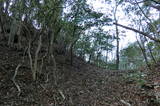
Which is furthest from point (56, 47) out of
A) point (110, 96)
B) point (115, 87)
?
point (110, 96)

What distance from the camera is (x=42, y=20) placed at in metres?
8.74

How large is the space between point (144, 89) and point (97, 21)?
570cm

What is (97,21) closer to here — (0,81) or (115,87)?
(115,87)

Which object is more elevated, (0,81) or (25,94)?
(0,81)

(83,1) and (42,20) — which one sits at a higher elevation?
(83,1)

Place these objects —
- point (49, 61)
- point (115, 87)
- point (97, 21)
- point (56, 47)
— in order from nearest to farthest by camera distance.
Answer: point (115, 87) → point (49, 61) → point (97, 21) → point (56, 47)

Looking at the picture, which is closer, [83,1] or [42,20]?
[42,20]

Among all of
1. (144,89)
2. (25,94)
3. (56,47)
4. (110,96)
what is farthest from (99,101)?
(56,47)

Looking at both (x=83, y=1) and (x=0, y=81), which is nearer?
(x=0, y=81)

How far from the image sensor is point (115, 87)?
10.0 metres

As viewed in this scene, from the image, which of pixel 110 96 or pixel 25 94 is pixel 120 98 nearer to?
pixel 110 96

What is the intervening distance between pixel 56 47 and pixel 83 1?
704cm

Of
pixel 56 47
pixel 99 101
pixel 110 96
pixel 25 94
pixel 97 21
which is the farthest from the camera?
pixel 56 47

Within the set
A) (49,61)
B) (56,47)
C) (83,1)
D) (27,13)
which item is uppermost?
(83,1)
